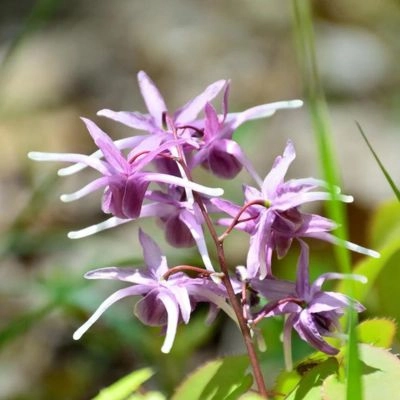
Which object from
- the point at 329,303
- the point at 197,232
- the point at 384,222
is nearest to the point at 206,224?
the point at 197,232

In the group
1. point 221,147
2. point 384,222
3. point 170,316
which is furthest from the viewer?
point 384,222

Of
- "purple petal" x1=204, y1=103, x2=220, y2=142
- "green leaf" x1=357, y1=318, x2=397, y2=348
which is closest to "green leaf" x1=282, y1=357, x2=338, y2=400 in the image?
"green leaf" x1=357, y1=318, x2=397, y2=348

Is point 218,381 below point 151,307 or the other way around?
below

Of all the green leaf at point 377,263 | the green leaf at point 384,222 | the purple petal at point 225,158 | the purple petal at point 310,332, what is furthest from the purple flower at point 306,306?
the green leaf at point 384,222

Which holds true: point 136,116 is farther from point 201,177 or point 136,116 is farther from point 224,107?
point 201,177

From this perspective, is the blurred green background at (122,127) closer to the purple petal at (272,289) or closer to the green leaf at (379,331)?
the green leaf at (379,331)

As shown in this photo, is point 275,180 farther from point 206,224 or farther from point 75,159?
point 75,159

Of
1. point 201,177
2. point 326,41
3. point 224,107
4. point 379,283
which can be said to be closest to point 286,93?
point 326,41
